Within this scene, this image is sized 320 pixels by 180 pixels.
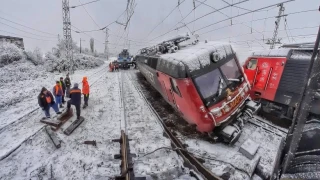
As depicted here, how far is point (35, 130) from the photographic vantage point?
7266 millimetres

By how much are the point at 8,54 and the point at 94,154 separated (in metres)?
23.8

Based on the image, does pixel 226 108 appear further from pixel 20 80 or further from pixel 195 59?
pixel 20 80

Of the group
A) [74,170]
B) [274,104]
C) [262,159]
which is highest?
[274,104]

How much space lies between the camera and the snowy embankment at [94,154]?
4.77m

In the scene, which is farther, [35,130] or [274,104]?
[274,104]

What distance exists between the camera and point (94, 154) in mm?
5605

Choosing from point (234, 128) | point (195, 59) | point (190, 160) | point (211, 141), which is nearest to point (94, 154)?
point (190, 160)

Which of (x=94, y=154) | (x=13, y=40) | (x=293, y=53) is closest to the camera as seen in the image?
(x=94, y=154)

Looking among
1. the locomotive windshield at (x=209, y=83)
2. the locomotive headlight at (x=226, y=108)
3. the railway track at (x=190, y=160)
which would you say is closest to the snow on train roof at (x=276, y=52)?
the locomotive windshield at (x=209, y=83)

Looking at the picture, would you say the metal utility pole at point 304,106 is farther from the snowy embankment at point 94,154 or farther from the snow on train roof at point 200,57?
the snow on train roof at point 200,57

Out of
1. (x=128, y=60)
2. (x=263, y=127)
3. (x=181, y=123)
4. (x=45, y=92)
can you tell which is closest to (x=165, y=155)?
(x=181, y=123)

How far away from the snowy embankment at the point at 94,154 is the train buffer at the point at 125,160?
6.2 inches

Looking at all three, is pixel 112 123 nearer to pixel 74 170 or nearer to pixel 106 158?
pixel 106 158

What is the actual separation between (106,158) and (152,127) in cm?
236
